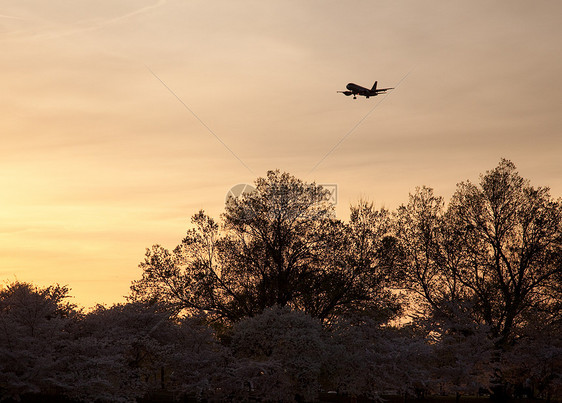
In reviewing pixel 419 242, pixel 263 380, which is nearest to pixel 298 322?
pixel 263 380

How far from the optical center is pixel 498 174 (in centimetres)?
6944

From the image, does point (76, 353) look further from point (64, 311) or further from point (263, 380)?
point (263, 380)

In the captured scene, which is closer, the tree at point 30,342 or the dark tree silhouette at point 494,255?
the tree at point 30,342

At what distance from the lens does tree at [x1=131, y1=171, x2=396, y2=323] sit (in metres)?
64.2

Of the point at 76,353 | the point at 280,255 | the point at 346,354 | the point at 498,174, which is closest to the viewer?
the point at 76,353

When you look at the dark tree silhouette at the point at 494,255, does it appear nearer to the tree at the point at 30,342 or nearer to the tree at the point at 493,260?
the tree at the point at 493,260

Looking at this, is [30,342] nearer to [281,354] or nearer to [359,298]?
[281,354]

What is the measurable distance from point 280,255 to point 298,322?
44.3ft

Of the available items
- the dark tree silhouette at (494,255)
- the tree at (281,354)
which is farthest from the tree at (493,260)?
the tree at (281,354)

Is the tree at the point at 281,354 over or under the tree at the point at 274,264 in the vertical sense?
under

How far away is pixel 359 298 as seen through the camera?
6481 centimetres

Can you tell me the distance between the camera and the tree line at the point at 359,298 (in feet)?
182

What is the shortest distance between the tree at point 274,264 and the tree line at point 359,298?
0.43 ft

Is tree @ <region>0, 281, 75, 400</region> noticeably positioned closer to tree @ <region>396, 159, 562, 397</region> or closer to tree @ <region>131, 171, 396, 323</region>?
tree @ <region>131, 171, 396, 323</region>
